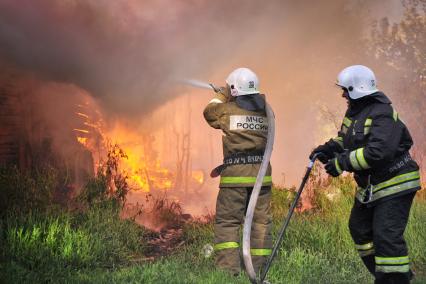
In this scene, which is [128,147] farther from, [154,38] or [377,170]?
[377,170]

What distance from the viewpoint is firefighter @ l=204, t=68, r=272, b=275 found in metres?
5.27

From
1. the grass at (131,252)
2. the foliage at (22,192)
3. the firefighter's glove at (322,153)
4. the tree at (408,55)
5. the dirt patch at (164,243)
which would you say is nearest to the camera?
the firefighter's glove at (322,153)

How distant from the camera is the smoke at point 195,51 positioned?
7.70 metres

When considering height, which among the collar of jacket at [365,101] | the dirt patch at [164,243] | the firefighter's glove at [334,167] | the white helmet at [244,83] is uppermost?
the white helmet at [244,83]

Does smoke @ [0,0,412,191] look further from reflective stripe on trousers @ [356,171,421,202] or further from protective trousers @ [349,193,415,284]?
protective trousers @ [349,193,415,284]

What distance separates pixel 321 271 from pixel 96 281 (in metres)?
2.23

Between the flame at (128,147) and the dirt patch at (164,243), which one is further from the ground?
the flame at (128,147)

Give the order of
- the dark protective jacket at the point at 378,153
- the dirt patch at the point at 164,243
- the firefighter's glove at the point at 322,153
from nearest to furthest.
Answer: the dark protective jacket at the point at 378,153
the firefighter's glove at the point at 322,153
the dirt patch at the point at 164,243

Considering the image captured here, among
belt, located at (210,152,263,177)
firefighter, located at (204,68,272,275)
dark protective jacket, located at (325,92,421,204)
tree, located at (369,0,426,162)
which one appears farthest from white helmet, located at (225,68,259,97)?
tree, located at (369,0,426,162)

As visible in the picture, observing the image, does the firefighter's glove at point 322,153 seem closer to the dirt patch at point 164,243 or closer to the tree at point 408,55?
the dirt patch at point 164,243

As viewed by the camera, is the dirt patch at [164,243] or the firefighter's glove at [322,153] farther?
the dirt patch at [164,243]

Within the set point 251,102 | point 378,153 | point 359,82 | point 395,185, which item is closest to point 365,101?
point 359,82

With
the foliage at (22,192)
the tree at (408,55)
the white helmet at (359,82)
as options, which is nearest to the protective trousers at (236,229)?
the white helmet at (359,82)

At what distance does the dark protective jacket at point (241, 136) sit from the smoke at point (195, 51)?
137 inches
